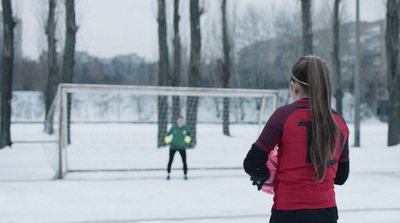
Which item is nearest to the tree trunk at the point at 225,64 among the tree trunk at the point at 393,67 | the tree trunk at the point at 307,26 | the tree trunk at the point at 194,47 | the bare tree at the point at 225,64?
the bare tree at the point at 225,64

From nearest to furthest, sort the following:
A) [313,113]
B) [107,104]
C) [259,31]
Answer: [313,113]
[107,104]
[259,31]

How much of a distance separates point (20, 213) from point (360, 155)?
1099 centimetres

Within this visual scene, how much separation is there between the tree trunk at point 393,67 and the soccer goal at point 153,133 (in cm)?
499

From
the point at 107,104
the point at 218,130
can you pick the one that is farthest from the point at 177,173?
the point at 107,104

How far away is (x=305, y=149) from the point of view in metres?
1.88

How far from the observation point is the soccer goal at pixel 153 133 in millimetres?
9219

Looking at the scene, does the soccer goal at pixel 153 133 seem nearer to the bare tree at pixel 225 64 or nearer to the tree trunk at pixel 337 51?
the bare tree at pixel 225 64

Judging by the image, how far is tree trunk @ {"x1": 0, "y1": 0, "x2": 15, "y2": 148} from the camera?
13.0 m

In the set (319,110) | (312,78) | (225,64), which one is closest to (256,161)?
(319,110)

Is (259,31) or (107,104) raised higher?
(259,31)

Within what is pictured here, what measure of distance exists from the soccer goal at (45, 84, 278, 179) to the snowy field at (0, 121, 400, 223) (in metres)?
0.12

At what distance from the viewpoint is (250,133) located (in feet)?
56.7

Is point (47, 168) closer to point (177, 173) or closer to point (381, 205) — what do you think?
point (177, 173)

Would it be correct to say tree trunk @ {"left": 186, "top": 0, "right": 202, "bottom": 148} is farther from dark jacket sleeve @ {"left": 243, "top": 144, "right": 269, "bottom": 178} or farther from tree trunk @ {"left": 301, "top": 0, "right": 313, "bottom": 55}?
dark jacket sleeve @ {"left": 243, "top": 144, "right": 269, "bottom": 178}
